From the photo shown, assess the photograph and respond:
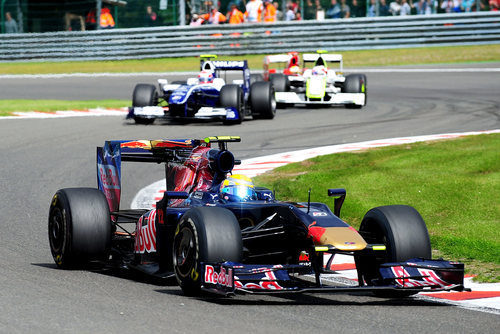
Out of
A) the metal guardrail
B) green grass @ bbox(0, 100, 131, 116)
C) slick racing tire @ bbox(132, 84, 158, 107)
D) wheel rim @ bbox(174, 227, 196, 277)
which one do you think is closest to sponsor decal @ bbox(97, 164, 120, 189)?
wheel rim @ bbox(174, 227, 196, 277)

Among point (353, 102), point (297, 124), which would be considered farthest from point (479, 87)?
point (297, 124)

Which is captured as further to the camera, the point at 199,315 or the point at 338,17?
the point at 338,17

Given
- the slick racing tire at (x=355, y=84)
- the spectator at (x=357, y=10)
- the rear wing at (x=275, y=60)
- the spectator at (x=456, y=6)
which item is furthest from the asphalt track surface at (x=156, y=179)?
the spectator at (x=456, y=6)

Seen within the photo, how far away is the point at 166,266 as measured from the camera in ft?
27.0

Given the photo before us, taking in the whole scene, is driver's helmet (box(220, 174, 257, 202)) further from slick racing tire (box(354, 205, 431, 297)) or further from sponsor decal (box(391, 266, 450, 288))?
sponsor decal (box(391, 266, 450, 288))

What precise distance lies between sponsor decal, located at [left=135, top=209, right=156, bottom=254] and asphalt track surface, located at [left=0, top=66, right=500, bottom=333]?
33 cm

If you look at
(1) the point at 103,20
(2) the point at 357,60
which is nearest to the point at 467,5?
(2) the point at 357,60

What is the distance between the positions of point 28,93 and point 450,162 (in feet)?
58.6

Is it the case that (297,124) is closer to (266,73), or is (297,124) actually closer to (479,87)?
(266,73)

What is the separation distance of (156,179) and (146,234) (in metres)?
6.56

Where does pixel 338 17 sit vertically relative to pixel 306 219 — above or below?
above

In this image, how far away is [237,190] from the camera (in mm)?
8320

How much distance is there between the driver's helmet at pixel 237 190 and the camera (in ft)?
27.2

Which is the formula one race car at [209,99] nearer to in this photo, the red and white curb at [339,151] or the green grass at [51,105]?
the green grass at [51,105]
